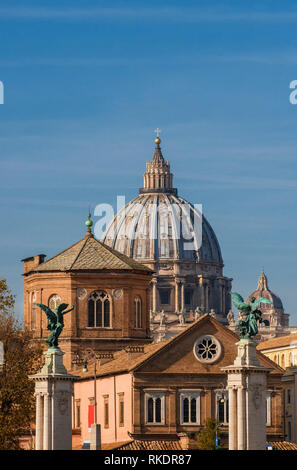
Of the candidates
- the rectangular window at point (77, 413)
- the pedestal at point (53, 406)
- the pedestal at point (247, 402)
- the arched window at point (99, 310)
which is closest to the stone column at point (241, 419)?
the pedestal at point (247, 402)

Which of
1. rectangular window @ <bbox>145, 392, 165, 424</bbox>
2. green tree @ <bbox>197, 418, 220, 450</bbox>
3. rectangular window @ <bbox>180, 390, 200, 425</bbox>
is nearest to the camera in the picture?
green tree @ <bbox>197, 418, 220, 450</bbox>

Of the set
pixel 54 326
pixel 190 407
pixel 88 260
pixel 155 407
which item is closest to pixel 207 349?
pixel 190 407

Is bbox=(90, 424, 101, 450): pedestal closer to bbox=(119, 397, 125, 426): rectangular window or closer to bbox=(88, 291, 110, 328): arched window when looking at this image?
bbox=(119, 397, 125, 426): rectangular window

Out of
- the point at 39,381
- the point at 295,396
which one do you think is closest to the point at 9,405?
the point at 39,381

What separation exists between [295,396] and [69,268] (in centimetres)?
2131

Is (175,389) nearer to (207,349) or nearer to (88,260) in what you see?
(207,349)

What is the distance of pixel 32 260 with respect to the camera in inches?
6284

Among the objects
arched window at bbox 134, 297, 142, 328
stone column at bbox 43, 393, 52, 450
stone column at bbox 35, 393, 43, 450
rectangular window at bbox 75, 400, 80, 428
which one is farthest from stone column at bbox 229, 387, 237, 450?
arched window at bbox 134, 297, 142, 328

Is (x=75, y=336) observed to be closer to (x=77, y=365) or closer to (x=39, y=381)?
(x=77, y=365)

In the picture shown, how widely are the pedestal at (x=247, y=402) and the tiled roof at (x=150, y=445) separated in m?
23.8

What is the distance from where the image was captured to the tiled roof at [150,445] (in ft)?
397

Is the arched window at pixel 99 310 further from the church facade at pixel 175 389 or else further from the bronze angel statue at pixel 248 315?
the bronze angel statue at pixel 248 315

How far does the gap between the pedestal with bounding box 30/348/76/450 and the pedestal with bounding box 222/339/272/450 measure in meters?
8.73

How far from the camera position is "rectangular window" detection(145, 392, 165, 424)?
127750mm
